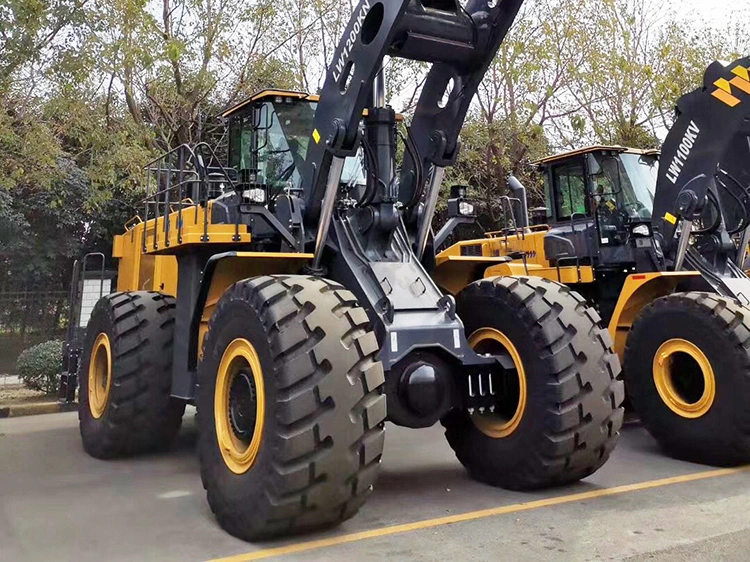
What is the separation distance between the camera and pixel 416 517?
4.93 meters

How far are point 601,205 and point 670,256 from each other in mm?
1183

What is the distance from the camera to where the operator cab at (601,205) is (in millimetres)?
8930

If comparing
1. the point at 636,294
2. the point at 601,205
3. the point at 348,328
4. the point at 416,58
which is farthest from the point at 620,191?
the point at 348,328

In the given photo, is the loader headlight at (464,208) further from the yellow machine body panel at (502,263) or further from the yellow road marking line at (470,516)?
the yellow road marking line at (470,516)

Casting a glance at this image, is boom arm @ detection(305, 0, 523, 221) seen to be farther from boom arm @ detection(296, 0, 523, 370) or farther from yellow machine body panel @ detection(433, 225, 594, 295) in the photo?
yellow machine body panel @ detection(433, 225, 594, 295)

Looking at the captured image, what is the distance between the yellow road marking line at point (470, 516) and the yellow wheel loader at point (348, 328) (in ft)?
0.42

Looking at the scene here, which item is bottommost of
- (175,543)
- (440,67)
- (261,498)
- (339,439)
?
(175,543)

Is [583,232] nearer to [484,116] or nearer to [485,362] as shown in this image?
[485,362]

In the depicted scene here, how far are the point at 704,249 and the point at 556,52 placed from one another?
970 cm

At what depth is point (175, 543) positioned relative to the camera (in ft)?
14.6

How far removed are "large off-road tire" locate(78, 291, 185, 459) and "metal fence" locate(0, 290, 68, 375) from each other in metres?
9.23

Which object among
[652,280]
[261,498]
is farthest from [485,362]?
[652,280]

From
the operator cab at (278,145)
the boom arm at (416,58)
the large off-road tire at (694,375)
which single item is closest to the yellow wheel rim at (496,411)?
the boom arm at (416,58)

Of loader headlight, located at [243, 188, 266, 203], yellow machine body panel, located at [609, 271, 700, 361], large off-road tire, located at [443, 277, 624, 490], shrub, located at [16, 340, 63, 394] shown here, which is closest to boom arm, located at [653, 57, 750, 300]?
yellow machine body panel, located at [609, 271, 700, 361]
